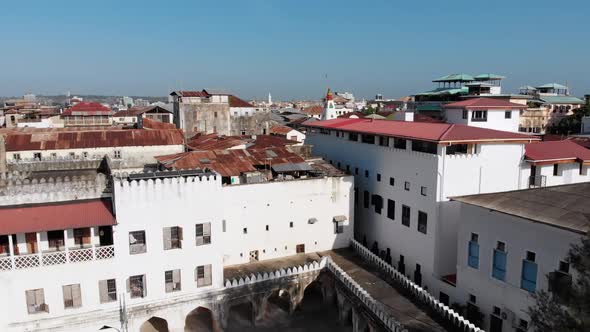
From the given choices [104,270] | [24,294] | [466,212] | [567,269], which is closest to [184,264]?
[104,270]

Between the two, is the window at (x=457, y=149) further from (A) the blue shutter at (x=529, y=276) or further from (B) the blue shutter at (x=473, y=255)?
(A) the blue shutter at (x=529, y=276)

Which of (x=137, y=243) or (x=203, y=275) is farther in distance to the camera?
(x=203, y=275)

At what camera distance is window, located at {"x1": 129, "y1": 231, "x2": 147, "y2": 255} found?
75.4 ft

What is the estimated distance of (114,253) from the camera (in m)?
22.5

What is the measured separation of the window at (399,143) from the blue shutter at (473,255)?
29.1ft

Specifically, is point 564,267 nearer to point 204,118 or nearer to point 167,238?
point 167,238

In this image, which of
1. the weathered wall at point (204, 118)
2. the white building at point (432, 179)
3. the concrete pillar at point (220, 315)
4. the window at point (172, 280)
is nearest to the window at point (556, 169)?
the white building at point (432, 179)

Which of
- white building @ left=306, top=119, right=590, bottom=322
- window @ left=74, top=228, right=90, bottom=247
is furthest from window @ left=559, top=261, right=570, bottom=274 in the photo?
window @ left=74, top=228, right=90, bottom=247

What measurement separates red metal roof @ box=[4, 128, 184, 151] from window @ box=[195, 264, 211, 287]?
20521 millimetres

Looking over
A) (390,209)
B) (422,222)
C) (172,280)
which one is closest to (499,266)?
(422,222)

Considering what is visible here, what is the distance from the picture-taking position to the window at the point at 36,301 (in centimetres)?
2136

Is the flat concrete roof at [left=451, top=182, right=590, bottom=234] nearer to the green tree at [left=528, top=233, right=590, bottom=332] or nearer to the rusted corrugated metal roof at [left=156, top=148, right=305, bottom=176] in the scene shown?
the green tree at [left=528, top=233, right=590, bottom=332]

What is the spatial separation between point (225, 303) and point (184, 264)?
3.64m

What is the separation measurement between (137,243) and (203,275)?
425 cm
